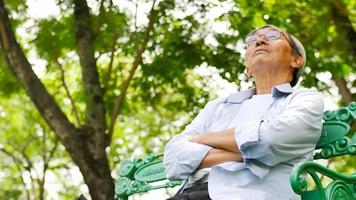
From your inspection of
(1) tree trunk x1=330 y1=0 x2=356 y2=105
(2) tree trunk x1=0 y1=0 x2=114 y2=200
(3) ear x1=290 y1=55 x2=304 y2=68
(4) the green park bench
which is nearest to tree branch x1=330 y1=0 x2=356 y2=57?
(1) tree trunk x1=330 y1=0 x2=356 y2=105

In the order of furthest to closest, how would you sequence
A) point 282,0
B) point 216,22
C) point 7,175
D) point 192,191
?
point 7,175
point 282,0
point 216,22
point 192,191

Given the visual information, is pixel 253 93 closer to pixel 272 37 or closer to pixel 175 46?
pixel 272 37

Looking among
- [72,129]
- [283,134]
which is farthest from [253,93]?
[72,129]

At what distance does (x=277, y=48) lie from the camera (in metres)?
3.32

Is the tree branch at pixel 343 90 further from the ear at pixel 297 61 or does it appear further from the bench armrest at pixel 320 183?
the bench armrest at pixel 320 183

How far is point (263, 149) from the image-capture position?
285 centimetres

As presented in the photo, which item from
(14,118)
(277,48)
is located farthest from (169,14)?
(14,118)

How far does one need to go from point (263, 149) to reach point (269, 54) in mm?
622

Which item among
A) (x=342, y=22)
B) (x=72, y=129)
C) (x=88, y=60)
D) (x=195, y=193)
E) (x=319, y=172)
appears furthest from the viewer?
(x=342, y=22)

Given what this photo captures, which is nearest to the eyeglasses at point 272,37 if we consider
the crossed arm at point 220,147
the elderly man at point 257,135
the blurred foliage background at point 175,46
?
the elderly man at point 257,135

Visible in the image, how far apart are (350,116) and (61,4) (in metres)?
3.96

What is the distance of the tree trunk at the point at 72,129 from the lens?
5980 millimetres

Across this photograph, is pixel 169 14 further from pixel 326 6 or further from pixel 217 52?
pixel 326 6

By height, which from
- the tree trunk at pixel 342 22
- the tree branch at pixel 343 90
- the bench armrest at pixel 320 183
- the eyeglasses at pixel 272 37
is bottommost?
the bench armrest at pixel 320 183
